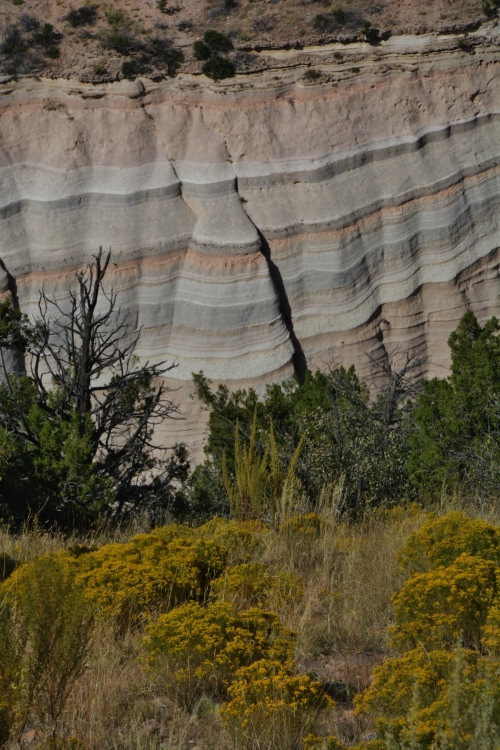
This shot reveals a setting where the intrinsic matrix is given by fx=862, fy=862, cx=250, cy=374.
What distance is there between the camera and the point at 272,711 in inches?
126

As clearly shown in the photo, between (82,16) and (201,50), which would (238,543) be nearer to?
(201,50)

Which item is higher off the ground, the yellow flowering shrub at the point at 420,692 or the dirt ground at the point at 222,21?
the dirt ground at the point at 222,21

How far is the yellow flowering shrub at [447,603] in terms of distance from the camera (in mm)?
3875

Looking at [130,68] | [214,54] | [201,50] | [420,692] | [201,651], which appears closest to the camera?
[420,692]

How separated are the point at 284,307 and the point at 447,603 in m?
17.7

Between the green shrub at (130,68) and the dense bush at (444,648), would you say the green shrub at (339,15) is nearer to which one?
the green shrub at (130,68)

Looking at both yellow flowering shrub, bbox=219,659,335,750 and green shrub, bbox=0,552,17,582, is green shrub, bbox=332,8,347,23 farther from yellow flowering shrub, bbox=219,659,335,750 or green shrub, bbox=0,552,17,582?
yellow flowering shrub, bbox=219,659,335,750

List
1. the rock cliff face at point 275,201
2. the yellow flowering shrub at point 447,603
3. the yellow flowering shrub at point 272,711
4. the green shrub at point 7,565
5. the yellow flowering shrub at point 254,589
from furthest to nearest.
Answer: the rock cliff face at point 275,201 < the green shrub at point 7,565 < the yellow flowering shrub at point 254,589 < the yellow flowering shrub at point 447,603 < the yellow flowering shrub at point 272,711

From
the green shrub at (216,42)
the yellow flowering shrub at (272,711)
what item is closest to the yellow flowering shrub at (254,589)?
the yellow flowering shrub at (272,711)

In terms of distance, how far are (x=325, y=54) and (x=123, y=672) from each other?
2169 centimetres

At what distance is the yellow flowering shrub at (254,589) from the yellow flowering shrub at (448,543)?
2.18 ft

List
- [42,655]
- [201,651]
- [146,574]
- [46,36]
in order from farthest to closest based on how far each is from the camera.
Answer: [46,36] < [146,574] < [201,651] < [42,655]

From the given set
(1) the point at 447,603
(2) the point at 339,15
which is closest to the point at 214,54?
(2) the point at 339,15

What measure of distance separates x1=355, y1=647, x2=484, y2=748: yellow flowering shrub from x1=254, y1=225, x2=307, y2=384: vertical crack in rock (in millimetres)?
17495
